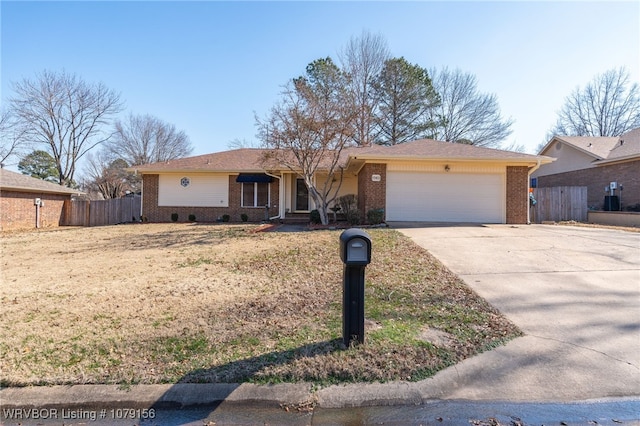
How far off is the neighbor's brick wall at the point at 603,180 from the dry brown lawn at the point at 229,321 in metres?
17.6

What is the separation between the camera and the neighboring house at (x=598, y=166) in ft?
→ 56.0

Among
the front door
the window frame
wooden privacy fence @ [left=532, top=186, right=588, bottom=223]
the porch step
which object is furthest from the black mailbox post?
wooden privacy fence @ [left=532, top=186, right=588, bottom=223]

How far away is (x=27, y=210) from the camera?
54.0 ft

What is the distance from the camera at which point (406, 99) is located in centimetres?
2416

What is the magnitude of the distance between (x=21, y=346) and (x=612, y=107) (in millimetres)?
41697

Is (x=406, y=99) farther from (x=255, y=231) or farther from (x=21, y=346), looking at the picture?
(x=21, y=346)

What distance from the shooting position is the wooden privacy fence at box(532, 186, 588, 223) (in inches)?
658

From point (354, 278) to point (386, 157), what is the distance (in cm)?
1028

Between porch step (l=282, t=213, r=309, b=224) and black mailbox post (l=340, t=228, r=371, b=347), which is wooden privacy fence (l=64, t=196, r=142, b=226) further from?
black mailbox post (l=340, t=228, r=371, b=347)

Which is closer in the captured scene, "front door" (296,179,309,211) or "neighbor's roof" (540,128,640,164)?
"neighbor's roof" (540,128,640,164)

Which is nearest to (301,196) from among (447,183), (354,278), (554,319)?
(447,183)

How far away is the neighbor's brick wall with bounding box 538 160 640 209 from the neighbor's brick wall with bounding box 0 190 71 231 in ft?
101

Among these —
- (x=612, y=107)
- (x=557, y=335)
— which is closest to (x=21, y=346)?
(x=557, y=335)

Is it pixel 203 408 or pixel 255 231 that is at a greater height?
pixel 255 231
